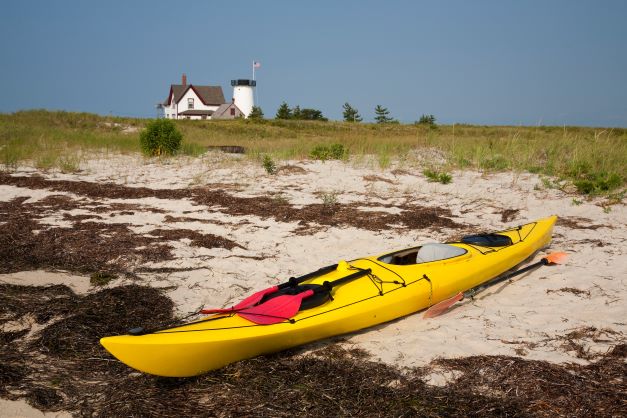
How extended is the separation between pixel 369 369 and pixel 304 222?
14.4 feet

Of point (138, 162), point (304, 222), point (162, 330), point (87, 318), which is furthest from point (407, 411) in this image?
point (138, 162)

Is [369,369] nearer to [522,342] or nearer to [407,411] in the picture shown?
[407,411]

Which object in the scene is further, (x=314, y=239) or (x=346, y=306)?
(x=314, y=239)

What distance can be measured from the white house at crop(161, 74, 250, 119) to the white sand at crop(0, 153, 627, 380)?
47449 mm

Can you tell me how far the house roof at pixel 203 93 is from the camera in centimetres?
5803

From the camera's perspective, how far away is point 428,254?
16.5ft

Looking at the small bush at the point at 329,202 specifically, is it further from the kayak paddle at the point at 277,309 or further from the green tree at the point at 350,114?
the green tree at the point at 350,114

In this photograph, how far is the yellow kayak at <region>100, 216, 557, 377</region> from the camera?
10.5 ft

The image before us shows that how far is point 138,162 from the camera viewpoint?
44.5 ft

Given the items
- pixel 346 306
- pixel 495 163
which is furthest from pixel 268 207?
pixel 495 163

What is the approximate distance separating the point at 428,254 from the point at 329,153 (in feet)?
27.0

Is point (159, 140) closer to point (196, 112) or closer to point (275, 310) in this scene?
point (275, 310)

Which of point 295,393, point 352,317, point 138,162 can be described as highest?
point 138,162

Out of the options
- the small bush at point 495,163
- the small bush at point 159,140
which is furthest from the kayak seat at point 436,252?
the small bush at point 159,140
